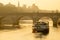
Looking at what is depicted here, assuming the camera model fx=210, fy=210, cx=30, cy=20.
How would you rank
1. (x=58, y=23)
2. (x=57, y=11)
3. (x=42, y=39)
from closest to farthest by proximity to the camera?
1. (x=42, y=39)
2. (x=57, y=11)
3. (x=58, y=23)

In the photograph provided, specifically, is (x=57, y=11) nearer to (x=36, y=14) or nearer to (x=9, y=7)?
(x=36, y=14)

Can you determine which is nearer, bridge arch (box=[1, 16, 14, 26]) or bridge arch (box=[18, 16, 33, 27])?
bridge arch (box=[18, 16, 33, 27])

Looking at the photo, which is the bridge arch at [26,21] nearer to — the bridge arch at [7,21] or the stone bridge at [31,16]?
the stone bridge at [31,16]

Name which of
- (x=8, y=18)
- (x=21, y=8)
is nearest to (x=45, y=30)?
(x=8, y=18)

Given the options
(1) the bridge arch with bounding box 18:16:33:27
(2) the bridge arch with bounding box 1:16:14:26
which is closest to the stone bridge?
(2) the bridge arch with bounding box 1:16:14:26

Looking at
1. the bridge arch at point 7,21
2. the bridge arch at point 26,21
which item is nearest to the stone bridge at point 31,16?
the bridge arch at point 7,21

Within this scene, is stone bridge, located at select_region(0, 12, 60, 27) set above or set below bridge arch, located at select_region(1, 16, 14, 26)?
above

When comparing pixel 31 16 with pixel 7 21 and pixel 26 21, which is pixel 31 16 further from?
pixel 26 21

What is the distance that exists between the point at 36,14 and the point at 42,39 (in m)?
12.7

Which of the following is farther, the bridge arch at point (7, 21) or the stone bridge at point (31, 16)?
the bridge arch at point (7, 21)

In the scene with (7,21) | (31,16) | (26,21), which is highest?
(31,16)

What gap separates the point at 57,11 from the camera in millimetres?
26547

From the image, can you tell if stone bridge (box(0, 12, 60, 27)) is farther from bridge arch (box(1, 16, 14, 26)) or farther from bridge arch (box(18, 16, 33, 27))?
bridge arch (box(18, 16, 33, 27))

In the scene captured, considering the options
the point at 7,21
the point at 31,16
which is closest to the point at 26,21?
the point at 7,21
